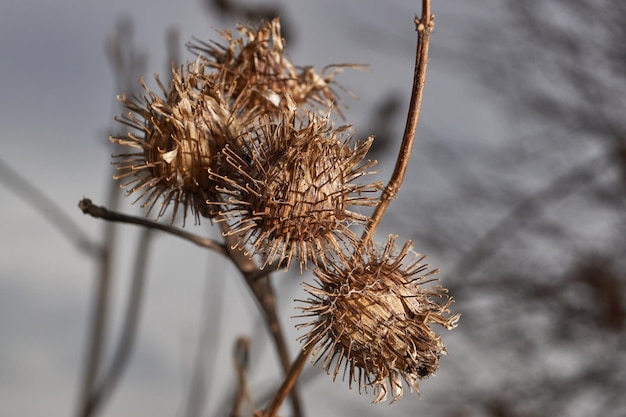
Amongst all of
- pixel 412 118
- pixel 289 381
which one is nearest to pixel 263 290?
pixel 289 381

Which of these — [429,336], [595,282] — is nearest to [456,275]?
[429,336]

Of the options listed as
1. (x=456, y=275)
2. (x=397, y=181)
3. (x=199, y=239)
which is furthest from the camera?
(x=456, y=275)

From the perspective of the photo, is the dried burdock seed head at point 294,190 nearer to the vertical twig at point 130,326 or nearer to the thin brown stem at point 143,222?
the thin brown stem at point 143,222

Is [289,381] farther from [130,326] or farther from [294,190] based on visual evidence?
[130,326]

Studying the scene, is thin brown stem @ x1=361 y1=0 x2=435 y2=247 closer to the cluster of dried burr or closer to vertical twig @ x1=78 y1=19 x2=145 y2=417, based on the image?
the cluster of dried burr

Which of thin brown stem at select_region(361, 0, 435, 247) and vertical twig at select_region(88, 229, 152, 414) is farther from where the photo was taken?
vertical twig at select_region(88, 229, 152, 414)

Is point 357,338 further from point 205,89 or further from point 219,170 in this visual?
point 205,89

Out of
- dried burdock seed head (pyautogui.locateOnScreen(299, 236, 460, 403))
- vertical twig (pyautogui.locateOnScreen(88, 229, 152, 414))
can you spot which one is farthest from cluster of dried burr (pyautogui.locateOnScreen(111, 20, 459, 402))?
vertical twig (pyautogui.locateOnScreen(88, 229, 152, 414))
